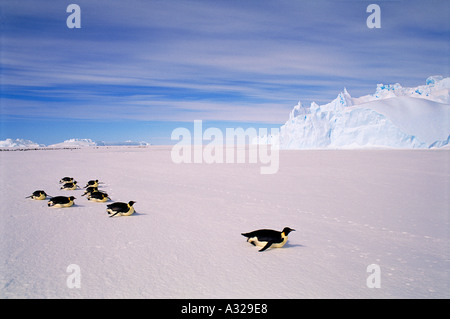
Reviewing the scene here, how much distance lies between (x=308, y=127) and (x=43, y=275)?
6758 cm

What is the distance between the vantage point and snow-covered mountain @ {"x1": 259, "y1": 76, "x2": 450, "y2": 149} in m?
51.9

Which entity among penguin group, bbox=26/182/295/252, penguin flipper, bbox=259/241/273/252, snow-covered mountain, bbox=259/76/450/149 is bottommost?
penguin flipper, bbox=259/241/273/252

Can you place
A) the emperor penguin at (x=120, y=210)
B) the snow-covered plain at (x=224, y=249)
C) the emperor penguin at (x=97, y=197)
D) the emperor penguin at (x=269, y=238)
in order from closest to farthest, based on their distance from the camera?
the snow-covered plain at (x=224, y=249), the emperor penguin at (x=269, y=238), the emperor penguin at (x=120, y=210), the emperor penguin at (x=97, y=197)

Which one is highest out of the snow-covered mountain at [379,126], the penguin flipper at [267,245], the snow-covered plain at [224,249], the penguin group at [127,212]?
the snow-covered mountain at [379,126]

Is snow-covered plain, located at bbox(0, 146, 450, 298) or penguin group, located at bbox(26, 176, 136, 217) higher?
penguin group, located at bbox(26, 176, 136, 217)

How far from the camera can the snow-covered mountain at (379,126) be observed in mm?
51875

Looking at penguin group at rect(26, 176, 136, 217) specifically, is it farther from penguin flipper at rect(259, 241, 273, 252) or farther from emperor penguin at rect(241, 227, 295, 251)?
penguin flipper at rect(259, 241, 273, 252)

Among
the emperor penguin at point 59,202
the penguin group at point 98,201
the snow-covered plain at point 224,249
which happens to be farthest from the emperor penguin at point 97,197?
the emperor penguin at point 59,202

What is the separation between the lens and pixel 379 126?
5538 centimetres

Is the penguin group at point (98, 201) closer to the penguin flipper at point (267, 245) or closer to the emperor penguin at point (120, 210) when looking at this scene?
the emperor penguin at point (120, 210)

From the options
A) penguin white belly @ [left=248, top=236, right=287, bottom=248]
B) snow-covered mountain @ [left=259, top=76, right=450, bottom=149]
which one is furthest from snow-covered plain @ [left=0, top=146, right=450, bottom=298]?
snow-covered mountain @ [left=259, top=76, right=450, bottom=149]

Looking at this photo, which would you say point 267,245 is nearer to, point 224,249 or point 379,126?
point 224,249

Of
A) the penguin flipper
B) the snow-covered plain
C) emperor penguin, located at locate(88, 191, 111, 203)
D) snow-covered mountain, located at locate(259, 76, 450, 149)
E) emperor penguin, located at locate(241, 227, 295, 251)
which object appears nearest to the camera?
the snow-covered plain

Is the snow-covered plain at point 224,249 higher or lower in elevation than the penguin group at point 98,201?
lower
